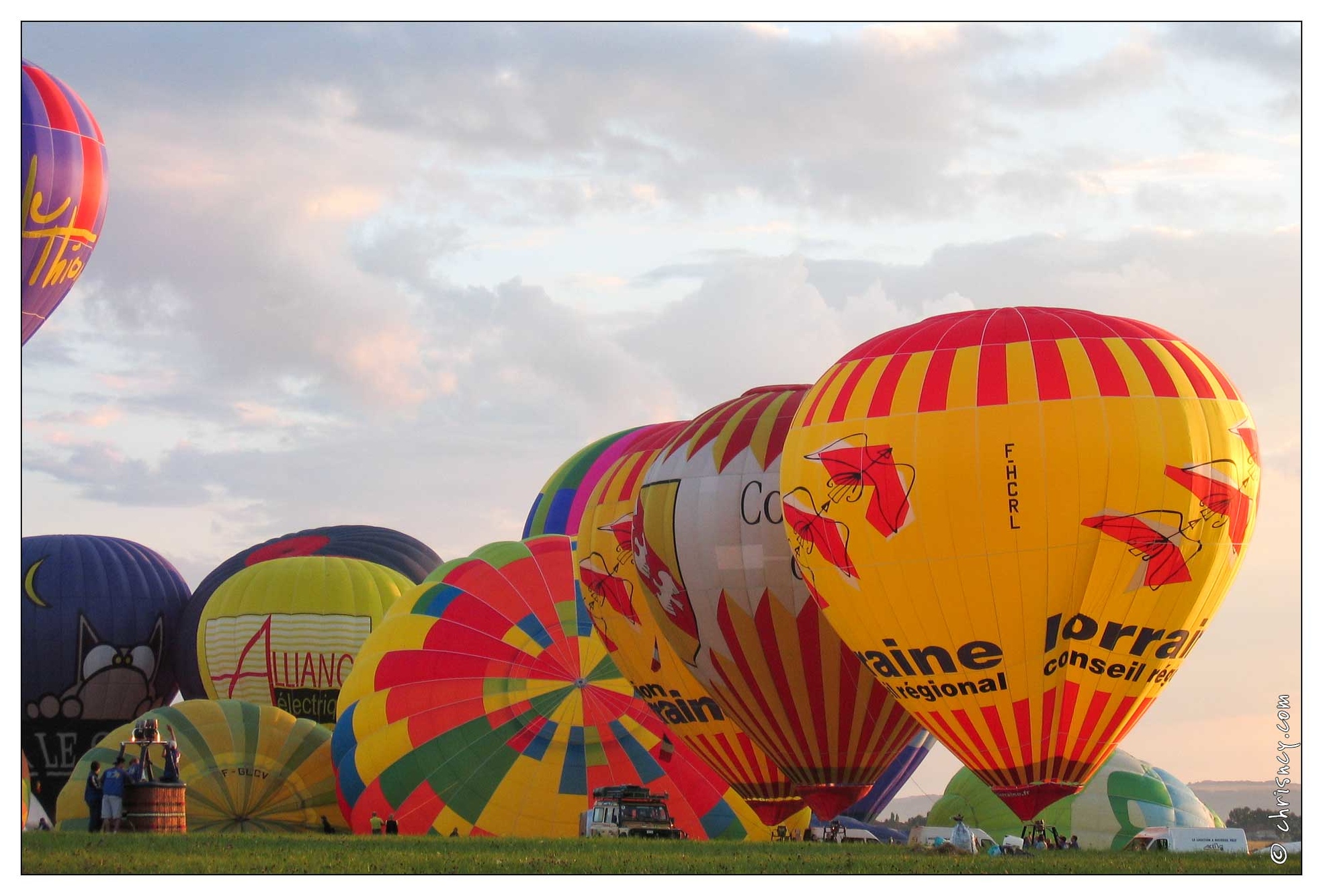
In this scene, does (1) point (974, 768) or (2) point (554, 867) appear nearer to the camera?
(2) point (554, 867)

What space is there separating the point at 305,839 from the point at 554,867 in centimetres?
319

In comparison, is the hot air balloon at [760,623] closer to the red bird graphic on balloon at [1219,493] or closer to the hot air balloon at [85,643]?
the red bird graphic on balloon at [1219,493]

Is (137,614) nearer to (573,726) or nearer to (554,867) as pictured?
(573,726)

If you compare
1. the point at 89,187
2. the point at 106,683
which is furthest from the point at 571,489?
the point at 89,187

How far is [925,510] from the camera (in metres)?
20.0

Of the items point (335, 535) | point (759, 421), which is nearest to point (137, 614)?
point (335, 535)

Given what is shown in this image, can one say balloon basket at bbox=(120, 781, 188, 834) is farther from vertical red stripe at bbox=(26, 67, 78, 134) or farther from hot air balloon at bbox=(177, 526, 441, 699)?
hot air balloon at bbox=(177, 526, 441, 699)

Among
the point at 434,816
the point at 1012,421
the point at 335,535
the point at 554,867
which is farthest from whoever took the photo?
the point at 335,535

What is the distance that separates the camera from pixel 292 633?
2934cm

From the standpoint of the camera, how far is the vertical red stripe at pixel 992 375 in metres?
20.1

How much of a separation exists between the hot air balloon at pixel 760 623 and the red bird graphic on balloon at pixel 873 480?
7.40 feet

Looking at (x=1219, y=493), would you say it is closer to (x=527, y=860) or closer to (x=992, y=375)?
(x=992, y=375)

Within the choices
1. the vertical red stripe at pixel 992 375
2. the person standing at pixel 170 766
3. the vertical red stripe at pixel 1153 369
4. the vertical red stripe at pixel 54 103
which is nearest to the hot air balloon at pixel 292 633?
the vertical red stripe at pixel 54 103

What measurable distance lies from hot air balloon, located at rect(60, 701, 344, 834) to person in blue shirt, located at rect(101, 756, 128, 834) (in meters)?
3.23
